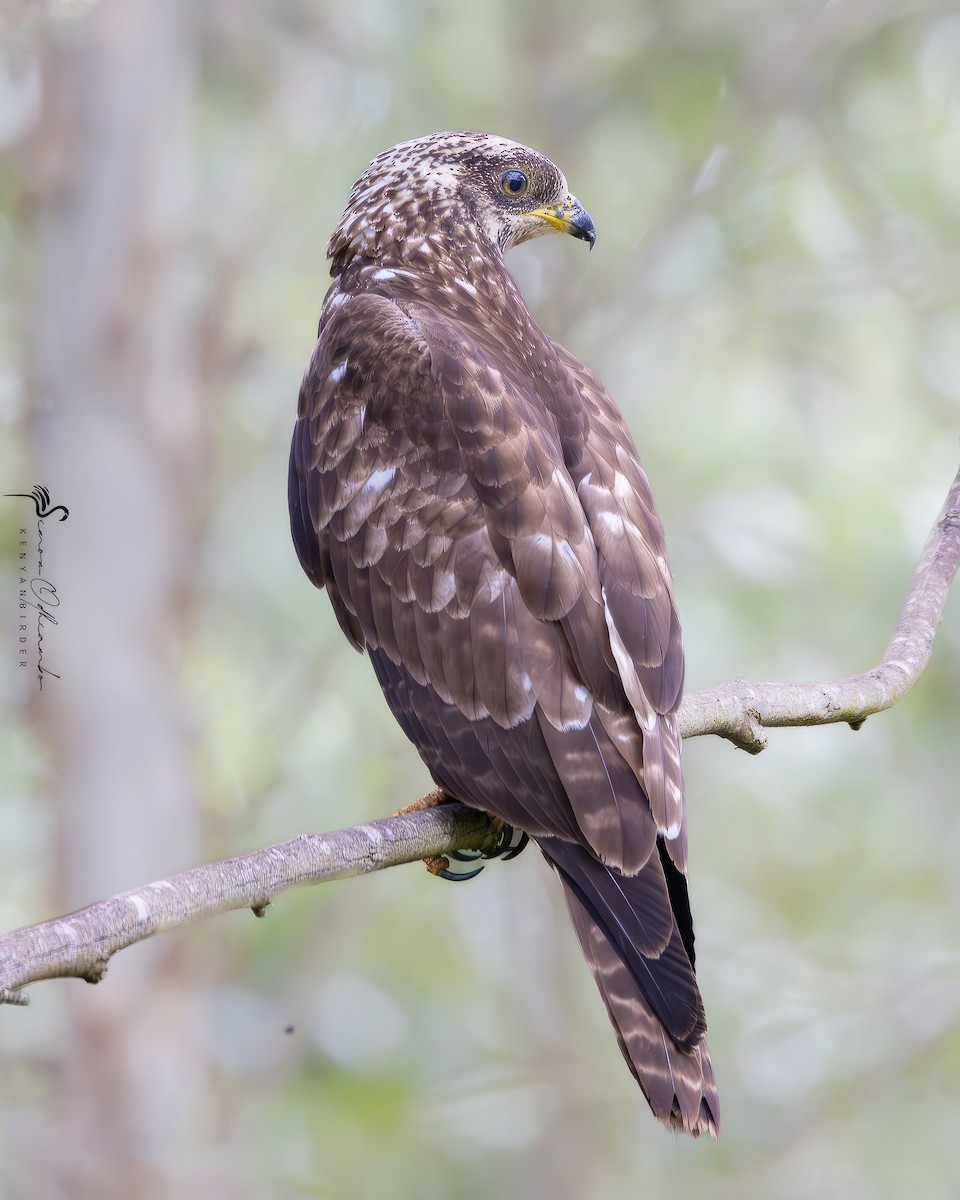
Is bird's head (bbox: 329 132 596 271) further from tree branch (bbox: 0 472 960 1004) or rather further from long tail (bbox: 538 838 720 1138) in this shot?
long tail (bbox: 538 838 720 1138)

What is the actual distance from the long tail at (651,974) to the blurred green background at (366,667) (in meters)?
6.13

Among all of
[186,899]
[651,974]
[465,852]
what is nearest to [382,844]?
[186,899]

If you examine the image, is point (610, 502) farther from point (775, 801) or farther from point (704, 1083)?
point (775, 801)

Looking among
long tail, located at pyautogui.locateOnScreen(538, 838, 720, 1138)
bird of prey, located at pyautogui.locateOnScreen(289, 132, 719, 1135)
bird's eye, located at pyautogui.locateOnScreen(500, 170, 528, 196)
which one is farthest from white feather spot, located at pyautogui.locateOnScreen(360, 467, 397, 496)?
bird's eye, located at pyautogui.locateOnScreen(500, 170, 528, 196)

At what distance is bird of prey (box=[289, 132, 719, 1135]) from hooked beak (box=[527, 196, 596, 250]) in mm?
540

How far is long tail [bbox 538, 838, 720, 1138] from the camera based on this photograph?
3.14 metres

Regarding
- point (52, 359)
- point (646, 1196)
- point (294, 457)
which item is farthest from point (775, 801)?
point (294, 457)

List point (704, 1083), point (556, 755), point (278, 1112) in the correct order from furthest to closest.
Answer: point (278, 1112) < point (556, 755) < point (704, 1083)

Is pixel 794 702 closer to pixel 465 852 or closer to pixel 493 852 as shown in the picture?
pixel 493 852

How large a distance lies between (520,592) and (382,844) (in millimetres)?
840

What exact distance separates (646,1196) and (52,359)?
8.97m

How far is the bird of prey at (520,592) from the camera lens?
11.0 ft

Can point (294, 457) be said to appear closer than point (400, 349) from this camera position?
No

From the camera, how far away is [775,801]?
13422 mm
